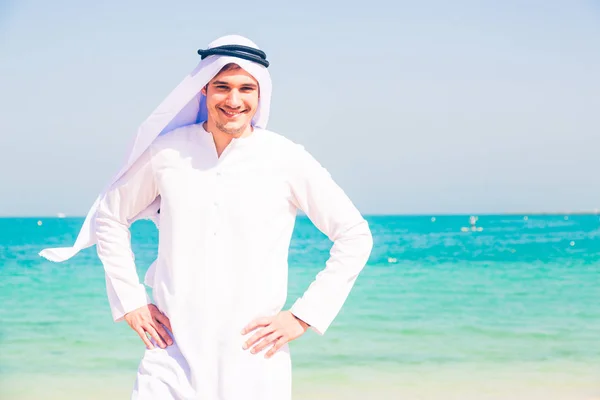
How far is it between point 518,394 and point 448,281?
10834 mm

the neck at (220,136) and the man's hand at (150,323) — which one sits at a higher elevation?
the neck at (220,136)

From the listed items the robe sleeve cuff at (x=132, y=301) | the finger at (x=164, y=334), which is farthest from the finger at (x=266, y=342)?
the robe sleeve cuff at (x=132, y=301)

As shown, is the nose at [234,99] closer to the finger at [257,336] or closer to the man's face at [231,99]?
the man's face at [231,99]

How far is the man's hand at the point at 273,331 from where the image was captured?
2709 mm

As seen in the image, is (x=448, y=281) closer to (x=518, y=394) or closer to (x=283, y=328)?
(x=518, y=394)

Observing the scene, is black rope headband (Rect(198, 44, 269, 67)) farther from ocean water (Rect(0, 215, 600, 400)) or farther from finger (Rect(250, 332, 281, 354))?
ocean water (Rect(0, 215, 600, 400))

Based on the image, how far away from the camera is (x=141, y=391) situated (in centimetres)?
264

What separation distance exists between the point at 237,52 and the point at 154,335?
94 centimetres

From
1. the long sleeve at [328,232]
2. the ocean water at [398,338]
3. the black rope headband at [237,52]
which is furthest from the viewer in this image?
the ocean water at [398,338]

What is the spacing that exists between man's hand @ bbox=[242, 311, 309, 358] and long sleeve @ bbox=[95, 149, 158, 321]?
39cm

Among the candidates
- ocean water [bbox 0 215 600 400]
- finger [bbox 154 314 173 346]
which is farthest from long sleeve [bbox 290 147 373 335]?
ocean water [bbox 0 215 600 400]

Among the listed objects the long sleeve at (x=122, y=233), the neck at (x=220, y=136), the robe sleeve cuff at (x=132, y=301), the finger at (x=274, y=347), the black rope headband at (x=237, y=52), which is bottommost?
the finger at (x=274, y=347)

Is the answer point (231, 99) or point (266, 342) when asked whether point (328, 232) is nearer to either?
point (266, 342)

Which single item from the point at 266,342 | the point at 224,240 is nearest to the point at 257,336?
the point at 266,342
